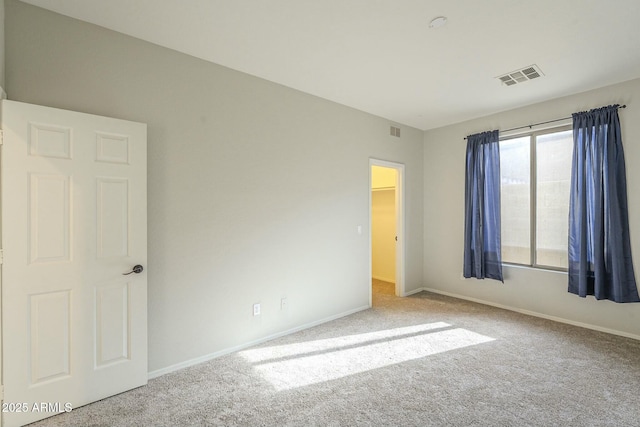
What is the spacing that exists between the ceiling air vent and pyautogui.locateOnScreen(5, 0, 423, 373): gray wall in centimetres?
181

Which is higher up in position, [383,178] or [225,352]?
[383,178]

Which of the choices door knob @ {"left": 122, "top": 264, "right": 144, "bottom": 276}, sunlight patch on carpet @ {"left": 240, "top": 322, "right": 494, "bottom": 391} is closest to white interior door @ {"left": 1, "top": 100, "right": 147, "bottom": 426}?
door knob @ {"left": 122, "top": 264, "right": 144, "bottom": 276}

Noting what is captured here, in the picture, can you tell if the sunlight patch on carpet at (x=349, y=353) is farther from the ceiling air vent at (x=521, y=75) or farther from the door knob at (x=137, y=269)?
the ceiling air vent at (x=521, y=75)

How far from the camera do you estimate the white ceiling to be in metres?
2.16

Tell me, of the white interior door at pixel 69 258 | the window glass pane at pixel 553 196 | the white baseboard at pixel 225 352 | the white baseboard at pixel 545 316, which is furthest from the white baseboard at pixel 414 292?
the white interior door at pixel 69 258

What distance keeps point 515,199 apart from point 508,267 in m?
0.99

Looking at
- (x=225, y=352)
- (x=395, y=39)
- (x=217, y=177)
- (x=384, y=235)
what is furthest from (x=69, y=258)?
(x=384, y=235)

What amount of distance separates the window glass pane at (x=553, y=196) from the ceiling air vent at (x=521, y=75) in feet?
3.65

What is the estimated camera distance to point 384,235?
19.9 ft

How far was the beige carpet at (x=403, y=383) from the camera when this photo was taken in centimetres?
206

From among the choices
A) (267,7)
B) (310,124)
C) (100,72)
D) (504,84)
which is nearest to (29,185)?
(100,72)

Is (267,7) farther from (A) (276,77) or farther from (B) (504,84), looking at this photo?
(B) (504,84)

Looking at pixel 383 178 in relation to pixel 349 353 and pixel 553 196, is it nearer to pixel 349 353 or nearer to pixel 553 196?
pixel 553 196

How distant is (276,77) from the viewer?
3246mm
